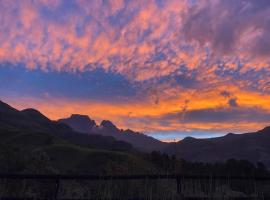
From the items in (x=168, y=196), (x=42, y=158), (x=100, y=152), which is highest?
(x=100, y=152)

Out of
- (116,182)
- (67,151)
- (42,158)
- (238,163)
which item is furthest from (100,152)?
(116,182)

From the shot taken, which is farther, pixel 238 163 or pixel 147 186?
pixel 238 163

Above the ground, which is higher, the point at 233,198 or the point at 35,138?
the point at 35,138

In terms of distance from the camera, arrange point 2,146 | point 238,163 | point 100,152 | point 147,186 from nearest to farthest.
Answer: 1. point 147,186
2. point 2,146
3. point 238,163
4. point 100,152

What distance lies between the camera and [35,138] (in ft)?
363

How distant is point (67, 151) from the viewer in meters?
82.7

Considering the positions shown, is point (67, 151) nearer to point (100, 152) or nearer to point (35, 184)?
point (100, 152)

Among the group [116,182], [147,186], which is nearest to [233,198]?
[147,186]

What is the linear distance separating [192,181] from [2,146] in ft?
102

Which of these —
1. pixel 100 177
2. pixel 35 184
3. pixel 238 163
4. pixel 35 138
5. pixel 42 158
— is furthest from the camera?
pixel 35 138

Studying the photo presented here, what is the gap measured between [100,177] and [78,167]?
62.0 m

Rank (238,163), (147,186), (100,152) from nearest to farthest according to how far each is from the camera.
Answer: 1. (147,186)
2. (238,163)
3. (100,152)

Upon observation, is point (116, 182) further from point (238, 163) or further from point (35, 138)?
point (35, 138)

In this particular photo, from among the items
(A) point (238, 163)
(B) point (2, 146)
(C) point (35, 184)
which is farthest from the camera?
(A) point (238, 163)
